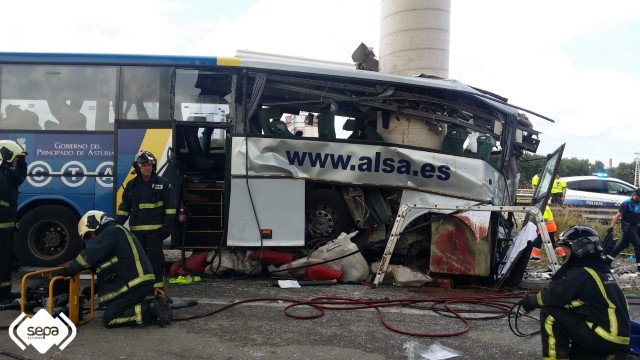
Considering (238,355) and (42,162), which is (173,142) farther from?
(238,355)

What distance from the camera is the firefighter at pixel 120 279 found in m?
4.77

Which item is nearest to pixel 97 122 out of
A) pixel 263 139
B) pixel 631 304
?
pixel 263 139

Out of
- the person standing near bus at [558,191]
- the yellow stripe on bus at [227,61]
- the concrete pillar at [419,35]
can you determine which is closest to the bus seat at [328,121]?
the yellow stripe on bus at [227,61]

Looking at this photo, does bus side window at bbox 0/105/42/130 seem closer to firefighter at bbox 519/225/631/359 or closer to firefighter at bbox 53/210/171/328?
firefighter at bbox 53/210/171/328

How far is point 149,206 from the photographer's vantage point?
595cm

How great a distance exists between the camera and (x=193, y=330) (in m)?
4.80

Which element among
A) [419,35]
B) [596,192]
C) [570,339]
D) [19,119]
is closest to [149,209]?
[19,119]

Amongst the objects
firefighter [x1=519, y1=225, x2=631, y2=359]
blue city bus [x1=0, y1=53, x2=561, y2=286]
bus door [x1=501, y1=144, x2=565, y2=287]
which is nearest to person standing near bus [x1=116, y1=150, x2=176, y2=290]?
blue city bus [x1=0, y1=53, x2=561, y2=286]

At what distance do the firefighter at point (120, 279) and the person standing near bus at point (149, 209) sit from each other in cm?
105

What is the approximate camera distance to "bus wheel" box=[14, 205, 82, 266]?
7.30 m

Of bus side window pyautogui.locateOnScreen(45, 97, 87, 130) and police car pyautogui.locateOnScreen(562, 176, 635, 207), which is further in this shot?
police car pyautogui.locateOnScreen(562, 176, 635, 207)

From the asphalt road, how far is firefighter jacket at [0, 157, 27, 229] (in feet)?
3.39

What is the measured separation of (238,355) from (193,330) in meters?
0.79

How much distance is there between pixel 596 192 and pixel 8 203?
17463 mm
